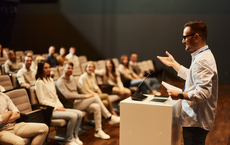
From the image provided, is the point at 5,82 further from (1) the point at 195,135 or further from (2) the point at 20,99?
(1) the point at 195,135

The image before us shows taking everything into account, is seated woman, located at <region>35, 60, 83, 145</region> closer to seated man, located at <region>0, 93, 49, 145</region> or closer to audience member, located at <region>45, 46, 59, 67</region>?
seated man, located at <region>0, 93, 49, 145</region>

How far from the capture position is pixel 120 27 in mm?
8734

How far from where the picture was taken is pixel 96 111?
3.36 meters

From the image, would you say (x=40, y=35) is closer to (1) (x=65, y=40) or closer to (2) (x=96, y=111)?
(1) (x=65, y=40)

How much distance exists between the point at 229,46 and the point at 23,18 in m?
8.26

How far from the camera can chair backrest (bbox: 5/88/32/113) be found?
263 centimetres

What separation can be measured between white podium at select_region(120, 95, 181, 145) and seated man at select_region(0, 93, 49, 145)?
96 cm

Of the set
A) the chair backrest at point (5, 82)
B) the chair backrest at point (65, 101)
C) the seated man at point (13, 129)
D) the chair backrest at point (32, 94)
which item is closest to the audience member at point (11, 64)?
the chair backrest at point (5, 82)

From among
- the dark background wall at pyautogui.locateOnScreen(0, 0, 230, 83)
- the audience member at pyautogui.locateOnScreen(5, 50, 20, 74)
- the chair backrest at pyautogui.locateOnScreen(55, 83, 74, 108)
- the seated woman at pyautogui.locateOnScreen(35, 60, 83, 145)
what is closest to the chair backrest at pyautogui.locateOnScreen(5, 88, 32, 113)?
the seated woman at pyautogui.locateOnScreen(35, 60, 83, 145)

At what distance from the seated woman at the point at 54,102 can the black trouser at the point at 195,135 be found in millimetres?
1634

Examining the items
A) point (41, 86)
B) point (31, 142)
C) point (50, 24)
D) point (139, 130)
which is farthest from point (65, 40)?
point (139, 130)

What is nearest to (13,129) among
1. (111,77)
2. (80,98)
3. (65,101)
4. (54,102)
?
(54,102)

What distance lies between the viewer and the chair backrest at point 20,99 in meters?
2.63

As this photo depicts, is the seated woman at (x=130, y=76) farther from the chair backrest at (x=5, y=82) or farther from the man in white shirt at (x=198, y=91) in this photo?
the man in white shirt at (x=198, y=91)
